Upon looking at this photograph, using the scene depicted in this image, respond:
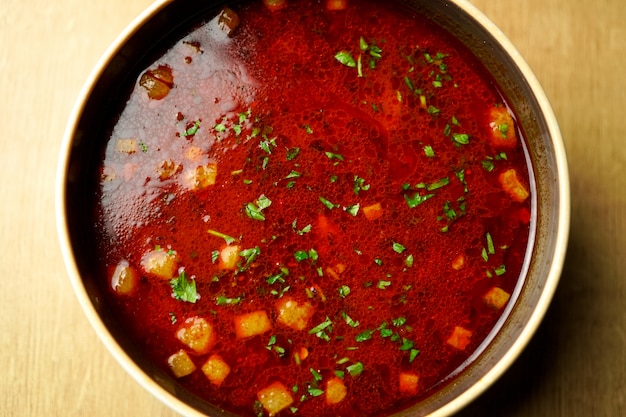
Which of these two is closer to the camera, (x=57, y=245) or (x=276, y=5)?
(x=276, y=5)

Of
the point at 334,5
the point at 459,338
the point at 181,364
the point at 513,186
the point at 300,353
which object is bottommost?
the point at 181,364

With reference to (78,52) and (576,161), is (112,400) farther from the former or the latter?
(576,161)

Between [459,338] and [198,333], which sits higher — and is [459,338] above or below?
above

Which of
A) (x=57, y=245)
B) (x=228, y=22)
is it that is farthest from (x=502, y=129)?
(x=57, y=245)

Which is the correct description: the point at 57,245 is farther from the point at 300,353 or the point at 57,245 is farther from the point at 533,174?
the point at 533,174

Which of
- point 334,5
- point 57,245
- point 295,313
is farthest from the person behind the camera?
point 57,245

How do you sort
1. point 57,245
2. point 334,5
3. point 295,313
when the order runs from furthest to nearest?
point 57,245
point 334,5
point 295,313

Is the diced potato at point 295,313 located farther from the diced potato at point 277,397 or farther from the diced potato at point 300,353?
the diced potato at point 277,397
